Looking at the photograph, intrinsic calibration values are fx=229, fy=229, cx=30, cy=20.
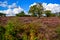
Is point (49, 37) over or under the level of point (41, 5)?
under

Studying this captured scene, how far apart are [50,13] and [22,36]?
127 feet

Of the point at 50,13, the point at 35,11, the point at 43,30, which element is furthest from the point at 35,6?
the point at 43,30

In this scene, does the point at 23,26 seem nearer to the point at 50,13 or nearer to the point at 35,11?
the point at 35,11

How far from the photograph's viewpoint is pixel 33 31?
58.6ft

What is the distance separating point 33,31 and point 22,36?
1293mm

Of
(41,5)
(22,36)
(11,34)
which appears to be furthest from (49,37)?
(41,5)

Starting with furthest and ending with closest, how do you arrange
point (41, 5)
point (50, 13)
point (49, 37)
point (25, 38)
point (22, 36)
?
1. point (50, 13)
2. point (41, 5)
3. point (49, 37)
4. point (22, 36)
5. point (25, 38)

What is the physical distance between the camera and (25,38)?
57.0ft

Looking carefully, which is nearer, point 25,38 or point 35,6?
point 25,38

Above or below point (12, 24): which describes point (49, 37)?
below

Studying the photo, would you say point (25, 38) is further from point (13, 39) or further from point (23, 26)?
point (23, 26)

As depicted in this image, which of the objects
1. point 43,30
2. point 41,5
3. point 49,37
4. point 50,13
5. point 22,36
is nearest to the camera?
point 22,36

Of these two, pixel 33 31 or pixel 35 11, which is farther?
pixel 35 11

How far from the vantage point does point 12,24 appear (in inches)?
699
